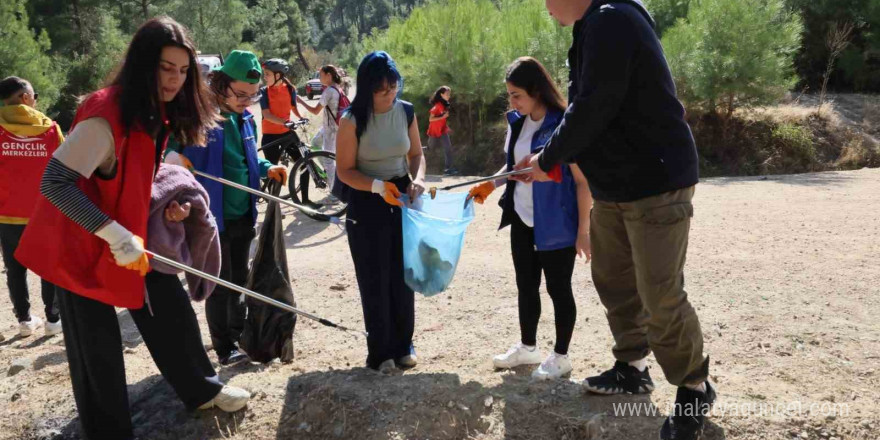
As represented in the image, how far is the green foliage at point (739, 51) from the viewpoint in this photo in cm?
1193

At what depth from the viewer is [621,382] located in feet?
9.54

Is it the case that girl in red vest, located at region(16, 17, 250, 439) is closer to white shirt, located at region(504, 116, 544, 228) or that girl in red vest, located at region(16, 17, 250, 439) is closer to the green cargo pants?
white shirt, located at region(504, 116, 544, 228)

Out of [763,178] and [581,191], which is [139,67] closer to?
[581,191]

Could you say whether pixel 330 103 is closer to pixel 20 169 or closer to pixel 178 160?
pixel 20 169

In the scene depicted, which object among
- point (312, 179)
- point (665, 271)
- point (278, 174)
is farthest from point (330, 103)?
point (665, 271)

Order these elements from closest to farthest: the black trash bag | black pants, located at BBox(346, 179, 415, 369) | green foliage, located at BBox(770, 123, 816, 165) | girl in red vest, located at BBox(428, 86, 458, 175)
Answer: black pants, located at BBox(346, 179, 415, 369), the black trash bag, girl in red vest, located at BBox(428, 86, 458, 175), green foliage, located at BBox(770, 123, 816, 165)

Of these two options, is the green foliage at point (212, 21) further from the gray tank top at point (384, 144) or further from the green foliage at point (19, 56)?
the gray tank top at point (384, 144)

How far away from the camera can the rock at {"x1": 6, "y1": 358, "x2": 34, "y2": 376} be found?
12.8ft

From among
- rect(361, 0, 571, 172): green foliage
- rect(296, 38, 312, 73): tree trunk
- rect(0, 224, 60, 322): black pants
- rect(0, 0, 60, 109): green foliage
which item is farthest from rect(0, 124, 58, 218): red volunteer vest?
rect(296, 38, 312, 73): tree trunk

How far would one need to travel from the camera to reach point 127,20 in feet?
72.8

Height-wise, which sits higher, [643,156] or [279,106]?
[279,106]

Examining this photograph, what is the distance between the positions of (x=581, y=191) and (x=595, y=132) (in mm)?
683

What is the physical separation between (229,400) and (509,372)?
4.40ft

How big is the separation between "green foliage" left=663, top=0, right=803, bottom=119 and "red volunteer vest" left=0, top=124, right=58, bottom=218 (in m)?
10.9
